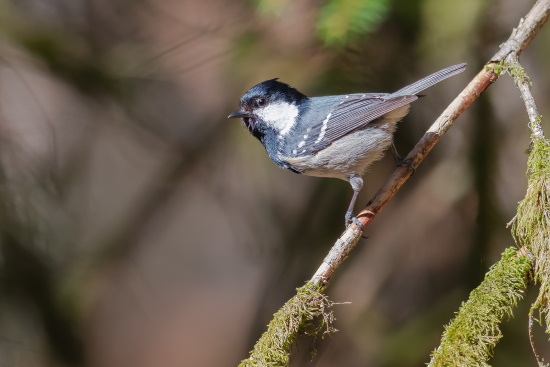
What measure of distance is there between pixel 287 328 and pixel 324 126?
1148mm

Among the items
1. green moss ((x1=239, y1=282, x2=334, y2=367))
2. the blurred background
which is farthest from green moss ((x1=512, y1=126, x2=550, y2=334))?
the blurred background

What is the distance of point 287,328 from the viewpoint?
1.59 meters

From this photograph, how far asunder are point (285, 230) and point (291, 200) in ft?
1.14

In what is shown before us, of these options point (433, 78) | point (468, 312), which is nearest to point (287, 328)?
point (468, 312)

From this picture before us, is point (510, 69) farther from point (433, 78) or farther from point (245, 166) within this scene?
point (245, 166)

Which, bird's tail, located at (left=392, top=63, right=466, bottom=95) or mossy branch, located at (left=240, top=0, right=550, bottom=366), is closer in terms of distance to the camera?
mossy branch, located at (left=240, top=0, right=550, bottom=366)

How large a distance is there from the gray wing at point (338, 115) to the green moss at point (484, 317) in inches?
35.3

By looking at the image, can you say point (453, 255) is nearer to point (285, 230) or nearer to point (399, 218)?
point (399, 218)

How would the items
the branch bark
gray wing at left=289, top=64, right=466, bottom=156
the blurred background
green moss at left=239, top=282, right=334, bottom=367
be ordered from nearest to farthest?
green moss at left=239, top=282, right=334, bottom=367 < the branch bark < gray wing at left=289, top=64, right=466, bottom=156 < the blurred background

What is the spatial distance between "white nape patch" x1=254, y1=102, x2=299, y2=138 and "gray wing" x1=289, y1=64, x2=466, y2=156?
2.0 inches

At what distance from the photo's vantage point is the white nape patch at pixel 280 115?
256cm

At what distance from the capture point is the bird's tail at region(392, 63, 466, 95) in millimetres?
2134

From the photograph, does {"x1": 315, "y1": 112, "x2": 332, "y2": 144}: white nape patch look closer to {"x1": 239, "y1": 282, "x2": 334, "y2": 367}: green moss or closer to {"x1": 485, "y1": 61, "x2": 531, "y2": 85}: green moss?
{"x1": 485, "y1": 61, "x2": 531, "y2": 85}: green moss

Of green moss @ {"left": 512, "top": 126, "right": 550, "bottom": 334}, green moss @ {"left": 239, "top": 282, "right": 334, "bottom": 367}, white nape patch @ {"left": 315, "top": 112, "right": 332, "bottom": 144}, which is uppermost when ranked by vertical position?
white nape patch @ {"left": 315, "top": 112, "right": 332, "bottom": 144}
